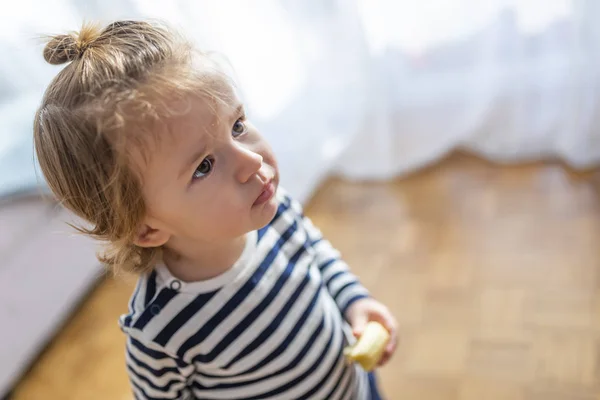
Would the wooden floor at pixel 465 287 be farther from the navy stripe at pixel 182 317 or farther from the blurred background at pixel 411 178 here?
the navy stripe at pixel 182 317

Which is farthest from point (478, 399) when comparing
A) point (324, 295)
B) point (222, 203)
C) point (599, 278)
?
point (222, 203)

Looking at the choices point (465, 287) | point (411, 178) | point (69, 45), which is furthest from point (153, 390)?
point (411, 178)

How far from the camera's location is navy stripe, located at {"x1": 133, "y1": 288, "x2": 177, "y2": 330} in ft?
2.16

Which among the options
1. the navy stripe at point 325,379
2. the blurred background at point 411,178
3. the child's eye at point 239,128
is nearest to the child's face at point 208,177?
the child's eye at point 239,128

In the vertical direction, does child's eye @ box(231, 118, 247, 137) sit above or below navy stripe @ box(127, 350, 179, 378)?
above

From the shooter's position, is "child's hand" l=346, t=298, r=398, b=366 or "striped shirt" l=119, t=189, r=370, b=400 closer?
"striped shirt" l=119, t=189, r=370, b=400

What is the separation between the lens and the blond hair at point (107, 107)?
56cm

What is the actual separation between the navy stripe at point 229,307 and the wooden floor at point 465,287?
55 centimetres

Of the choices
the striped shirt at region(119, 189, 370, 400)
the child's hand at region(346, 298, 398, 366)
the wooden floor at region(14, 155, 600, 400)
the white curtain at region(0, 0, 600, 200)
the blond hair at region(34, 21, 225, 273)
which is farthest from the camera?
the white curtain at region(0, 0, 600, 200)

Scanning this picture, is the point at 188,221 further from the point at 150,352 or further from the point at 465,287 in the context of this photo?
the point at 465,287

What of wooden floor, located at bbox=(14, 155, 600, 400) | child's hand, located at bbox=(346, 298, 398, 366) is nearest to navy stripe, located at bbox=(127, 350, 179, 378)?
child's hand, located at bbox=(346, 298, 398, 366)

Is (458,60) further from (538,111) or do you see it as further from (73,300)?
(73,300)

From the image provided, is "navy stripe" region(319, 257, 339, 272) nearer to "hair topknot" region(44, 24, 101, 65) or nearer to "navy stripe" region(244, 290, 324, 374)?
"navy stripe" region(244, 290, 324, 374)

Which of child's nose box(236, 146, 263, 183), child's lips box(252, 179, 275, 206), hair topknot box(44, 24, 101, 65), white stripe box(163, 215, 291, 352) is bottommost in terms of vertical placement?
white stripe box(163, 215, 291, 352)
